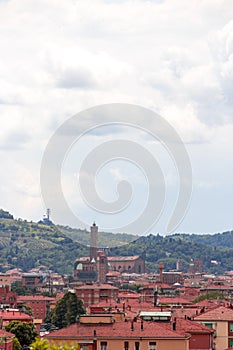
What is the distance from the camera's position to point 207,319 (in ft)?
243

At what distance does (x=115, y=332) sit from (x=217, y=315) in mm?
21053

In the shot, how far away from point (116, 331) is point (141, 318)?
6949 mm

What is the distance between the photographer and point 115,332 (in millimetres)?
Result: 54469

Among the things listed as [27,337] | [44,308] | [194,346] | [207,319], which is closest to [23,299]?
[44,308]

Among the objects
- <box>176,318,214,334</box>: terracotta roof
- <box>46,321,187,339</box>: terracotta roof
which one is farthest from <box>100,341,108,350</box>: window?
<box>176,318,214,334</box>: terracotta roof

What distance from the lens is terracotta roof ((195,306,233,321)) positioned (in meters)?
73.7

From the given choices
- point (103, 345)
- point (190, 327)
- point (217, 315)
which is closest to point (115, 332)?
point (103, 345)

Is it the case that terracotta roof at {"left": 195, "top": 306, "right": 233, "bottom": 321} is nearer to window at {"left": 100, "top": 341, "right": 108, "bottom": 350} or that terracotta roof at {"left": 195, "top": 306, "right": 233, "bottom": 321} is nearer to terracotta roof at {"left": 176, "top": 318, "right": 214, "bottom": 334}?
terracotta roof at {"left": 176, "top": 318, "right": 214, "bottom": 334}

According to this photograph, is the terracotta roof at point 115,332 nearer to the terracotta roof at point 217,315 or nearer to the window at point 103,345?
the window at point 103,345

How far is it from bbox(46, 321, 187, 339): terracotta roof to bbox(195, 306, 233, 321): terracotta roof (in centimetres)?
1869

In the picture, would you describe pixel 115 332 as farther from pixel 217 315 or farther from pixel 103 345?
pixel 217 315

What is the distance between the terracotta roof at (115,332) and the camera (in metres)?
54.0

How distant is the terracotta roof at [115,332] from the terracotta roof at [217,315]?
18.7 metres

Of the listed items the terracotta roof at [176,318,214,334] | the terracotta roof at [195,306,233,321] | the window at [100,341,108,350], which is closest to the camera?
the window at [100,341,108,350]
